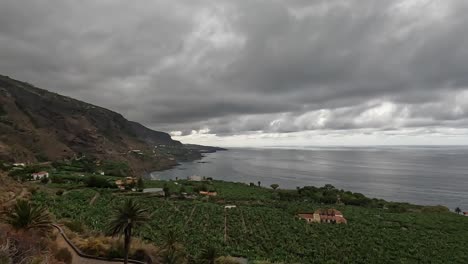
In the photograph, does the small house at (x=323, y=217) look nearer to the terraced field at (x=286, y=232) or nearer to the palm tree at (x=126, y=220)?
the terraced field at (x=286, y=232)

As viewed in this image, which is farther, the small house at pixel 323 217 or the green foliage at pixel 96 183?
the green foliage at pixel 96 183

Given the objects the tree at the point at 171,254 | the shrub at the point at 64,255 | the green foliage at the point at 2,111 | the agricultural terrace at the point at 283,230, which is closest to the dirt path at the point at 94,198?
the agricultural terrace at the point at 283,230

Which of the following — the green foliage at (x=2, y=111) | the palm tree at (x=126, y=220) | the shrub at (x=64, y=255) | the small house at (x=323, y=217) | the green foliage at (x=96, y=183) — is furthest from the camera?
the green foliage at (x=2, y=111)

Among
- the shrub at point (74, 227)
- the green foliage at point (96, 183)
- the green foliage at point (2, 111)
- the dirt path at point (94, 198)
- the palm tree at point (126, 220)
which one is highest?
the green foliage at point (2, 111)

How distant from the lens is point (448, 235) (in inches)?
2650

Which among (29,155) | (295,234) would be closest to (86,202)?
(295,234)

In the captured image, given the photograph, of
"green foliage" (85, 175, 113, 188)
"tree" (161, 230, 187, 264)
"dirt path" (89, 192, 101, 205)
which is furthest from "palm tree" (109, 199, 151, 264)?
"green foliage" (85, 175, 113, 188)

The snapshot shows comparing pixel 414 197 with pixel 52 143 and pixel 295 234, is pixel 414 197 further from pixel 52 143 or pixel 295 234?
pixel 52 143

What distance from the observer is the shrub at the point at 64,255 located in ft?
82.0

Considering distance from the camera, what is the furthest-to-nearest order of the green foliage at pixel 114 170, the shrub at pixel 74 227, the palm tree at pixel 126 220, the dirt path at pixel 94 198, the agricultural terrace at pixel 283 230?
the green foliage at pixel 114 170, the dirt path at pixel 94 198, the agricultural terrace at pixel 283 230, the shrub at pixel 74 227, the palm tree at pixel 126 220

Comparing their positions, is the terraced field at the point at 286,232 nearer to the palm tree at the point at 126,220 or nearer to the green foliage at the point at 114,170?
the palm tree at the point at 126,220

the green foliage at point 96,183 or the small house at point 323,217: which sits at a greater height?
the green foliage at point 96,183

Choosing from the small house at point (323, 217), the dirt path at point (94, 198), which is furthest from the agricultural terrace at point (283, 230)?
the small house at point (323, 217)

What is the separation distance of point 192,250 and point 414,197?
124 m
